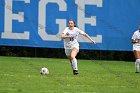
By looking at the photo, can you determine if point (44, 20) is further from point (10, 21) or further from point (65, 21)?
point (10, 21)

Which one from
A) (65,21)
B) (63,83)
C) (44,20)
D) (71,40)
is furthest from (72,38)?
(44,20)

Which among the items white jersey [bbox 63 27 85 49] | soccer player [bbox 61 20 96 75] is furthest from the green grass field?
white jersey [bbox 63 27 85 49]

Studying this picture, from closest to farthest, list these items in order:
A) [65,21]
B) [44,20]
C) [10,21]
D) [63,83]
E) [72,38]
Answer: [63,83] < [72,38] < [65,21] < [44,20] < [10,21]

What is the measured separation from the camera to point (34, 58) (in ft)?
89.6

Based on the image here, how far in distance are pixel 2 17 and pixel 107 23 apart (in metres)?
5.45

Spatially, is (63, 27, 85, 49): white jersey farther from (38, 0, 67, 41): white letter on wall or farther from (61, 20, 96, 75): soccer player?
(38, 0, 67, 41): white letter on wall

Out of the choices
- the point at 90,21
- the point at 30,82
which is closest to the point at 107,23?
the point at 90,21

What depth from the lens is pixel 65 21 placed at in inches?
1051

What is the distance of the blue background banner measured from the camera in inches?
1041

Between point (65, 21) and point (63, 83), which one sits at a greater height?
point (65, 21)

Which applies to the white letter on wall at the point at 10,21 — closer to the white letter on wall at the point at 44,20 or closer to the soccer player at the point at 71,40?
the white letter on wall at the point at 44,20

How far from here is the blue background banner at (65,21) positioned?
86.8 feet

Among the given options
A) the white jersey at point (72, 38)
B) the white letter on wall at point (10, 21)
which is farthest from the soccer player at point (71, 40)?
the white letter on wall at point (10, 21)

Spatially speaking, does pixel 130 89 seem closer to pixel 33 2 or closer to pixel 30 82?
pixel 30 82
